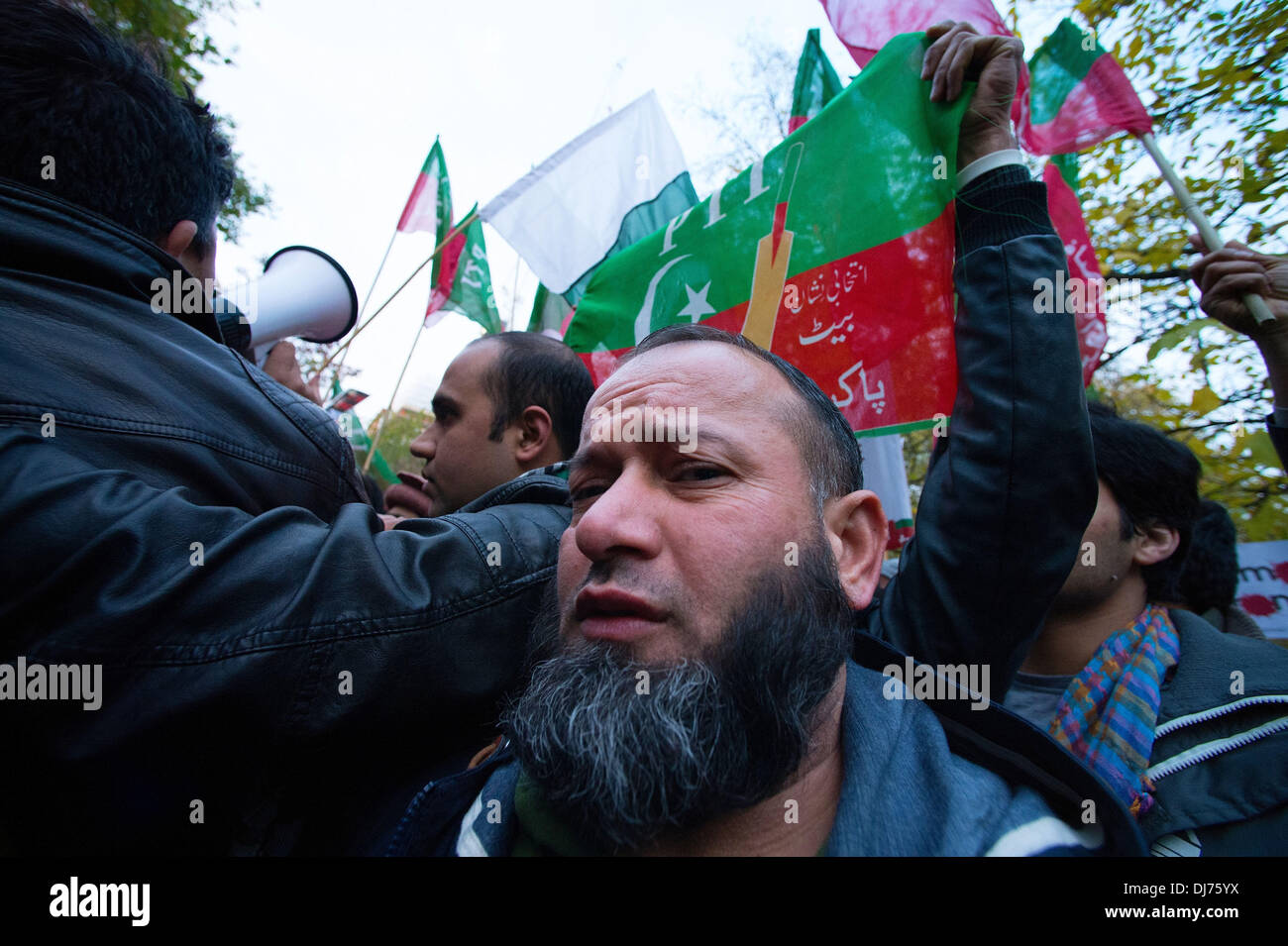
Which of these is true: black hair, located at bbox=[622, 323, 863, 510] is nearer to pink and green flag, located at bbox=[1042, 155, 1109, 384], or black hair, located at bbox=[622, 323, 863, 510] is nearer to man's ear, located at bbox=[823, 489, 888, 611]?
man's ear, located at bbox=[823, 489, 888, 611]

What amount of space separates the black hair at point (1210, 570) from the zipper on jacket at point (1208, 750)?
6.39ft

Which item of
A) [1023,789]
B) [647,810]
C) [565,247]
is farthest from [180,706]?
[565,247]

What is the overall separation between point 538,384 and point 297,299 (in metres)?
1.02

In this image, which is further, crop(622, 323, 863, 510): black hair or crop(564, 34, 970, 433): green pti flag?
crop(564, 34, 970, 433): green pti flag

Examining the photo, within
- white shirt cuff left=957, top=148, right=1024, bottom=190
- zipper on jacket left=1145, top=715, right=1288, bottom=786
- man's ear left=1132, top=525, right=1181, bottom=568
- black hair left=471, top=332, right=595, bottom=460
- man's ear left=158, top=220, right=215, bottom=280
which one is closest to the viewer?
man's ear left=158, top=220, right=215, bottom=280

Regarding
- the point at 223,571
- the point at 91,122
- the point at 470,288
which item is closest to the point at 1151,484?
the point at 223,571

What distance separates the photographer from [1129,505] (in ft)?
7.89

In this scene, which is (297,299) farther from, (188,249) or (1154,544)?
(1154,544)

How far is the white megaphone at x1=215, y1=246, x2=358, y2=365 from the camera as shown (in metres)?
2.62

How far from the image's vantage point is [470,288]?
5.52 m

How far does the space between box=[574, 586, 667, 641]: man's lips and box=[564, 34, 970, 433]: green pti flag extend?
4.23ft

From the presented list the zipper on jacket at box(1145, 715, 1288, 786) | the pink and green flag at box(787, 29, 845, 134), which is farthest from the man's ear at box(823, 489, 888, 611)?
the pink and green flag at box(787, 29, 845, 134)

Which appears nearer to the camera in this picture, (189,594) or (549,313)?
(189,594)
